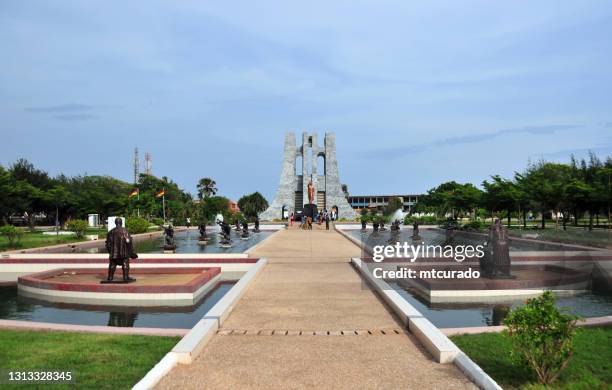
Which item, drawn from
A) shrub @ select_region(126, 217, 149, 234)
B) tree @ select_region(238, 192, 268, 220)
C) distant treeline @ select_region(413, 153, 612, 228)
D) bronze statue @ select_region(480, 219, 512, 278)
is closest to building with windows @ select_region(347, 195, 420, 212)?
tree @ select_region(238, 192, 268, 220)

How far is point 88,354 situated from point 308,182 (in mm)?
66780

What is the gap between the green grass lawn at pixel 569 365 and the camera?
17.2 feet

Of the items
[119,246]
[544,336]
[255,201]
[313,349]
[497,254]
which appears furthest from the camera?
[255,201]

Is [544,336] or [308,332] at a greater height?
[544,336]

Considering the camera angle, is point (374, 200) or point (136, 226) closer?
point (136, 226)

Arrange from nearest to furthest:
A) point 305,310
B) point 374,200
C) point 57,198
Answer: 1. point 305,310
2. point 57,198
3. point 374,200

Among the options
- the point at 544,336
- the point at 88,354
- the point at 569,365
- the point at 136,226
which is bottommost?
the point at 569,365

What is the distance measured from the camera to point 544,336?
16.7 ft

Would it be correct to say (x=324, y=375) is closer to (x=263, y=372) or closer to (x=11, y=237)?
(x=263, y=372)

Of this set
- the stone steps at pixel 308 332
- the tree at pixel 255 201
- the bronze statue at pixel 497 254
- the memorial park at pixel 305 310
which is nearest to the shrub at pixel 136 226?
the memorial park at pixel 305 310

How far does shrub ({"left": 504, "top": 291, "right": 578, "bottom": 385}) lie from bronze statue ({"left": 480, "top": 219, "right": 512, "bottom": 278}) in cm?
645

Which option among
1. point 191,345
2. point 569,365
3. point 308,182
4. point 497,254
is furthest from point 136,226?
point 308,182

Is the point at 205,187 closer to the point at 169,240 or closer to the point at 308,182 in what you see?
the point at 308,182

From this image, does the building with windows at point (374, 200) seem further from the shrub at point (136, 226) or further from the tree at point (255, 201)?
the shrub at point (136, 226)
